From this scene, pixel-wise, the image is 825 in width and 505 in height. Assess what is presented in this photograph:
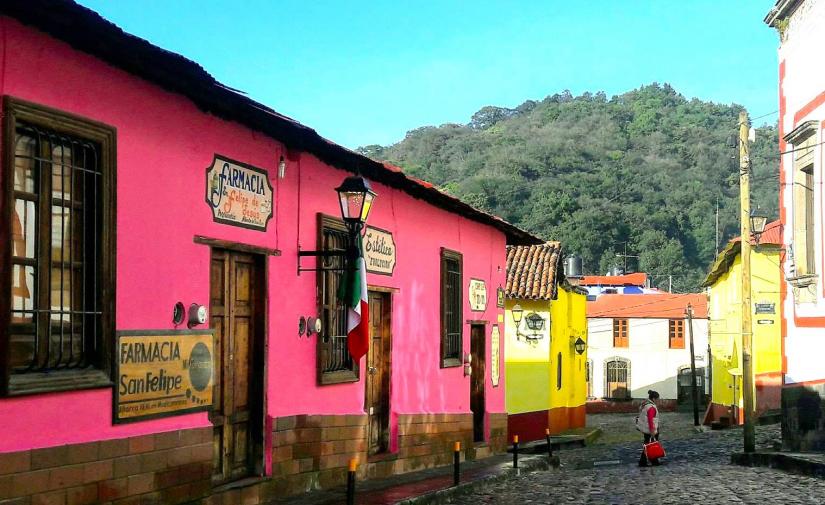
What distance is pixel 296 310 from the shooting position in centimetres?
1049

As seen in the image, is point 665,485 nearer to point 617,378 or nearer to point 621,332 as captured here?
point 621,332

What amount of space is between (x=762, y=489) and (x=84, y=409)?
876 centimetres

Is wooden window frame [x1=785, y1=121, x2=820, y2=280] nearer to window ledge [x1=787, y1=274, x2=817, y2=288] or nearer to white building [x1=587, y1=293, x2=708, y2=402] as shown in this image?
window ledge [x1=787, y1=274, x2=817, y2=288]

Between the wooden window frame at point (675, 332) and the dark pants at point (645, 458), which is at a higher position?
the wooden window frame at point (675, 332)

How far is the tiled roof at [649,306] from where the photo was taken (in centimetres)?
5422

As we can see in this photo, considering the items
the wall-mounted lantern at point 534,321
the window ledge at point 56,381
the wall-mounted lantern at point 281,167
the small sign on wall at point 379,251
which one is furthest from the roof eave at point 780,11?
the window ledge at point 56,381

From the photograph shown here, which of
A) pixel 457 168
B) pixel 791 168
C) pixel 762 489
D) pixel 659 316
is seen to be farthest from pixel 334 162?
pixel 457 168

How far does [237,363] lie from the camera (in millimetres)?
9461

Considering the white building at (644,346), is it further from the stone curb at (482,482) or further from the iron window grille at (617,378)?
the stone curb at (482,482)

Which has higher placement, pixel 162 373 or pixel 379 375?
pixel 162 373

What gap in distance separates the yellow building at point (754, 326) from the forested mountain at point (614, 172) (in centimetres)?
2659

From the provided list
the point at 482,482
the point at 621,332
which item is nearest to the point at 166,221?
the point at 482,482

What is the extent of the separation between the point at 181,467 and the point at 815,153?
12206mm

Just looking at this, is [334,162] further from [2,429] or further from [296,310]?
[2,429]
